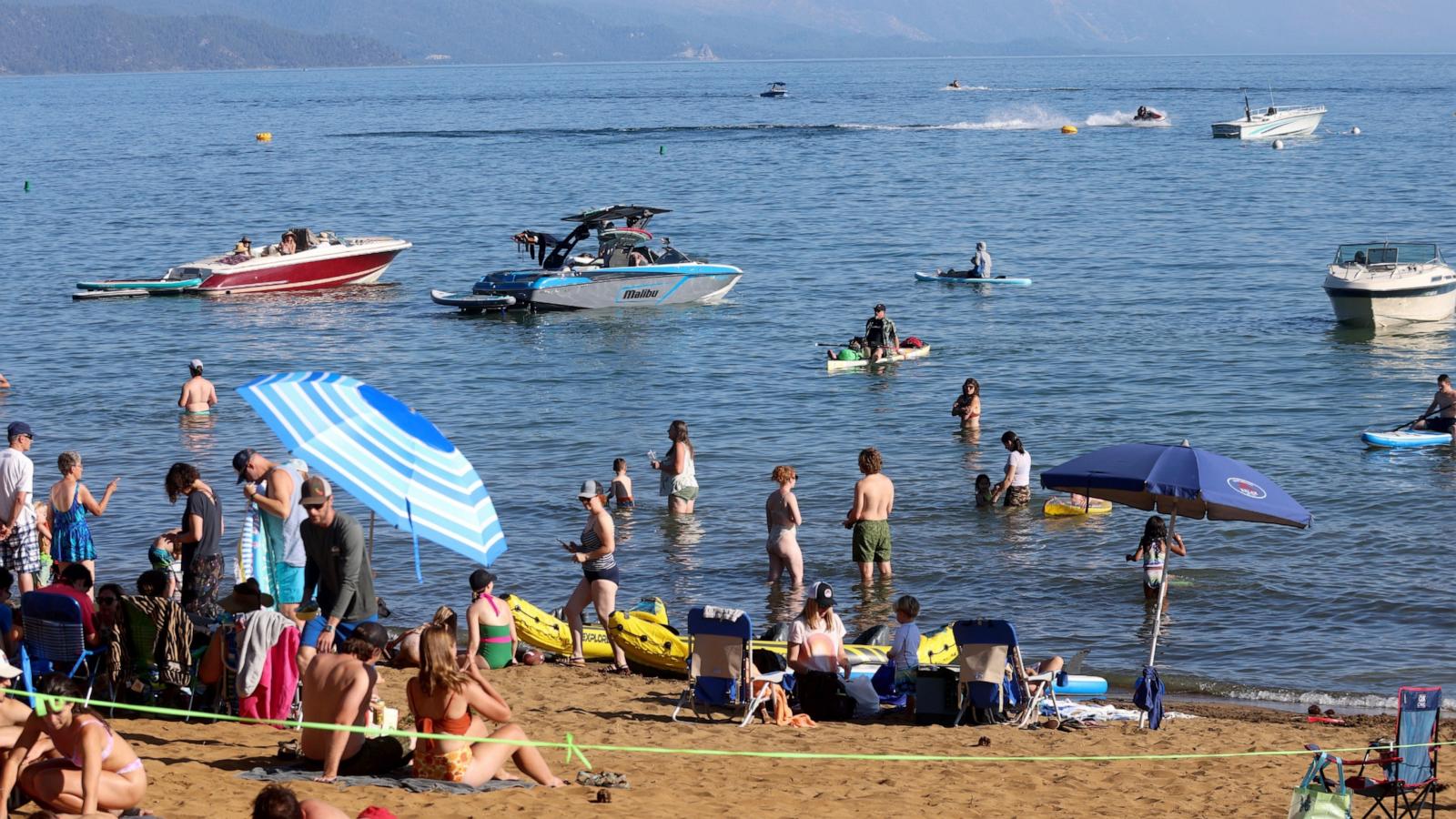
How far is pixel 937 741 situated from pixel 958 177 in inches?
2433

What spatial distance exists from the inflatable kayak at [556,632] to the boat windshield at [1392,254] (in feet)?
70.4

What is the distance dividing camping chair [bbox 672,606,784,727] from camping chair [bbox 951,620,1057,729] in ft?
4.38

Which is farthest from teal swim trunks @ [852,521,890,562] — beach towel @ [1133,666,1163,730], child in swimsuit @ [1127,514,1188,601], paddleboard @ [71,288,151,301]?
paddleboard @ [71,288,151,301]

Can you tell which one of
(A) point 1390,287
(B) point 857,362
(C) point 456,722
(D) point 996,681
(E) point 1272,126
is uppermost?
(E) point 1272,126

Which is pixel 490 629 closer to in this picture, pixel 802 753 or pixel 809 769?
pixel 802 753

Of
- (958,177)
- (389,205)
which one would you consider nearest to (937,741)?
(389,205)

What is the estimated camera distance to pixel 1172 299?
37.0 metres

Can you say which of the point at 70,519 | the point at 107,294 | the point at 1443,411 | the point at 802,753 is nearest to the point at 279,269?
the point at 107,294

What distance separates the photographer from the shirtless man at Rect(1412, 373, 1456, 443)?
2153 cm

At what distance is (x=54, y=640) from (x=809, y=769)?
16.0 ft

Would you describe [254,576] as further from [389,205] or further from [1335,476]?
[389,205]

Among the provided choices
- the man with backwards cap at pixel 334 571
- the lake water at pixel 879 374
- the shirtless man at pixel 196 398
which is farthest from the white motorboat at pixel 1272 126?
the man with backwards cap at pixel 334 571

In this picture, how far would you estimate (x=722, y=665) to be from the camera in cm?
1164

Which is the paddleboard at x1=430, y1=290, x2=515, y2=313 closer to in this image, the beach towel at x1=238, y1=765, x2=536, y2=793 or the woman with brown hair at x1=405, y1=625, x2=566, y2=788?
the beach towel at x1=238, y1=765, x2=536, y2=793
